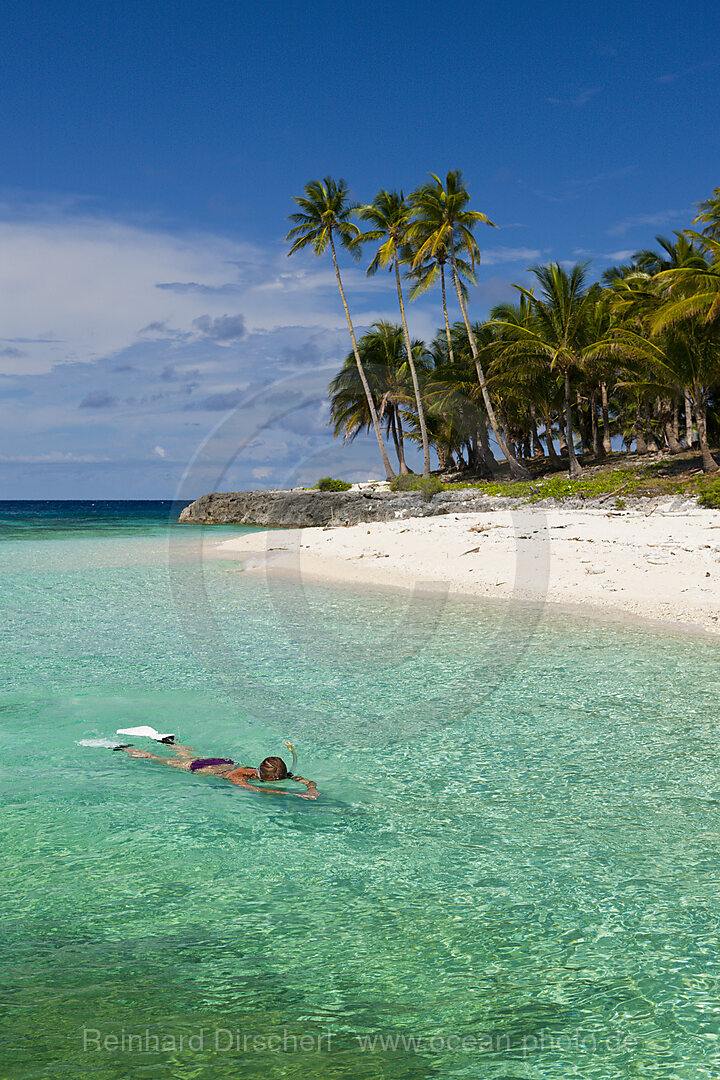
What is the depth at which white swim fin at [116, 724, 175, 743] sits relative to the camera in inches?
284

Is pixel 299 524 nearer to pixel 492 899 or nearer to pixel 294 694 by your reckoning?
pixel 294 694

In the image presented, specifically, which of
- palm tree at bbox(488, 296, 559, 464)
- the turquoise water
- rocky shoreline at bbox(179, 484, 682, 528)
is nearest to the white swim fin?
the turquoise water

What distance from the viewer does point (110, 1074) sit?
2947 mm

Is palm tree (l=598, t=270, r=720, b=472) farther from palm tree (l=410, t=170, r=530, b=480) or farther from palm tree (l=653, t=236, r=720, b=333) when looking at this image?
palm tree (l=410, t=170, r=530, b=480)

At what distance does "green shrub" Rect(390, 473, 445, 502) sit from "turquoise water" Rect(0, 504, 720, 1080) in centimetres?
2760

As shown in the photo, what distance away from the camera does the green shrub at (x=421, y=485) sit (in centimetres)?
3744

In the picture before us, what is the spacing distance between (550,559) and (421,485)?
76.8 feet

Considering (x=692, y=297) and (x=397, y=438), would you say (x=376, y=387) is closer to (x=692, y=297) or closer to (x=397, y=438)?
(x=397, y=438)

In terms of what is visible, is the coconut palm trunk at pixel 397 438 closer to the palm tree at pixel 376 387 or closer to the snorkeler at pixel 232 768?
the palm tree at pixel 376 387

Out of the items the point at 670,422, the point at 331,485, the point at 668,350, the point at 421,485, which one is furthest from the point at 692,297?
the point at 331,485

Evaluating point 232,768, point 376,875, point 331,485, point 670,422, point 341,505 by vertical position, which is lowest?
point 376,875

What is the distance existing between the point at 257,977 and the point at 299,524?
41567 millimetres

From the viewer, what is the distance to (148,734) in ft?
24.1

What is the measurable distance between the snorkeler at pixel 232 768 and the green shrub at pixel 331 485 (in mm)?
43968
